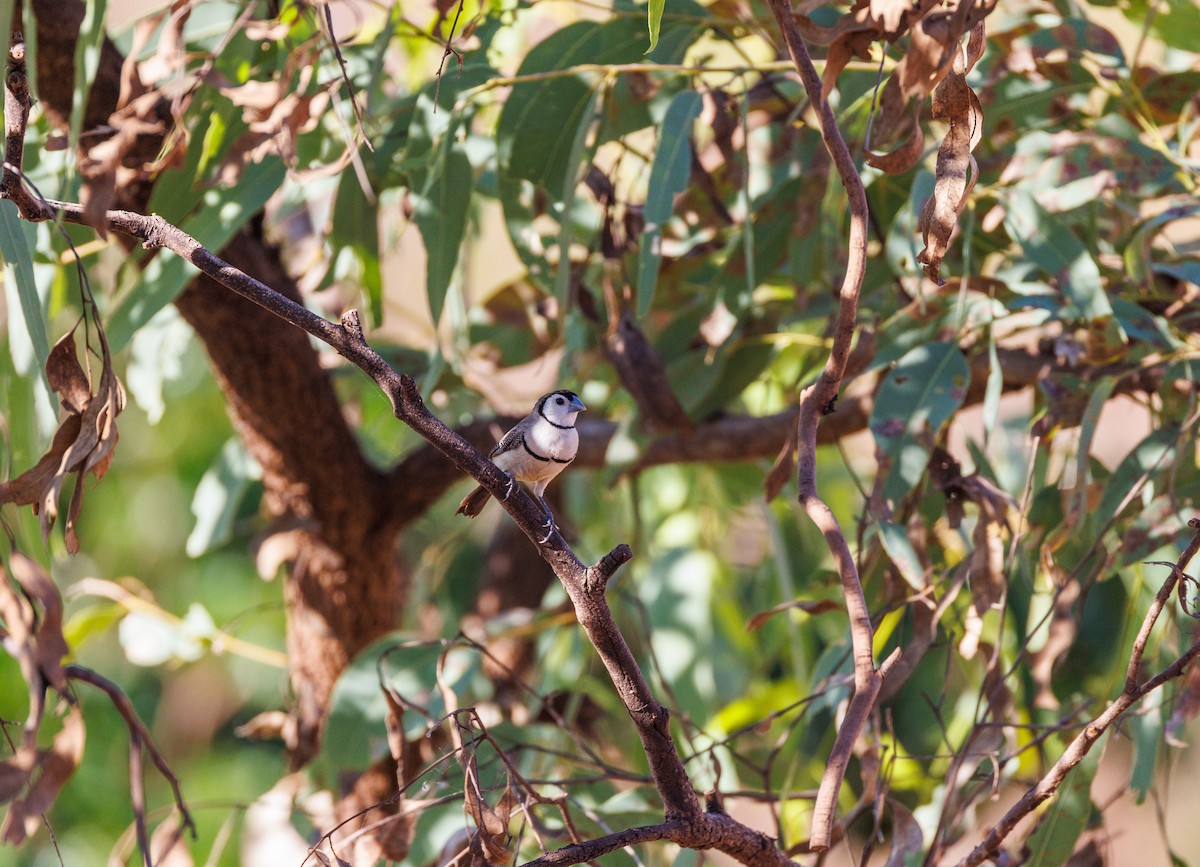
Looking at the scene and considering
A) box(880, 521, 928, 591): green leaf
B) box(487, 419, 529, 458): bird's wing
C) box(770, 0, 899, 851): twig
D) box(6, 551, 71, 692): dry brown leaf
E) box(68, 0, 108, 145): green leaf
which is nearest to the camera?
box(6, 551, 71, 692): dry brown leaf

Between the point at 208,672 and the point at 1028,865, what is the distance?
2.98 metres

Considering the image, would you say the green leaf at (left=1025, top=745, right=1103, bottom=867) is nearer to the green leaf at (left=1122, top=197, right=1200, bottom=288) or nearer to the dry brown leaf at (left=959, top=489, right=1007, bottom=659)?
the dry brown leaf at (left=959, top=489, right=1007, bottom=659)

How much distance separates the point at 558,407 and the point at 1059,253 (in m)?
0.61

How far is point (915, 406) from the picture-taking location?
1.30 m

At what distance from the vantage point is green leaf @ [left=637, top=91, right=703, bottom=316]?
4.47 ft

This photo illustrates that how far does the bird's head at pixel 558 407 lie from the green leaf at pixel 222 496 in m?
0.90

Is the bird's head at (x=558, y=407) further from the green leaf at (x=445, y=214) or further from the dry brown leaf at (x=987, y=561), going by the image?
the dry brown leaf at (x=987, y=561)

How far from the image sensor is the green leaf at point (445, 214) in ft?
4.83

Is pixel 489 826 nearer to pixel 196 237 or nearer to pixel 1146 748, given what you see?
pixel 1146 748

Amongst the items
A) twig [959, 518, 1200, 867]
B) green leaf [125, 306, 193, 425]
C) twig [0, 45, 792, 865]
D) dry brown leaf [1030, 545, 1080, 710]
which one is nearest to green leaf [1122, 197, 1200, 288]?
dry brown leaf [1030, 545, 1080, 710]

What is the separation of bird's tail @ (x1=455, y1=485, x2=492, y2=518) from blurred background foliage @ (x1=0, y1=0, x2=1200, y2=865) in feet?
0.65

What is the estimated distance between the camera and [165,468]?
136 inches

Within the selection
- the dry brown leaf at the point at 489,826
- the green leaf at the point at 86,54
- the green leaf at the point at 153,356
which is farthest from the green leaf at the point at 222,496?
the dry brown leaf at the point at 489,826

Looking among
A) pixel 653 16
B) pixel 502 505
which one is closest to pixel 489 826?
pixel 502 505
